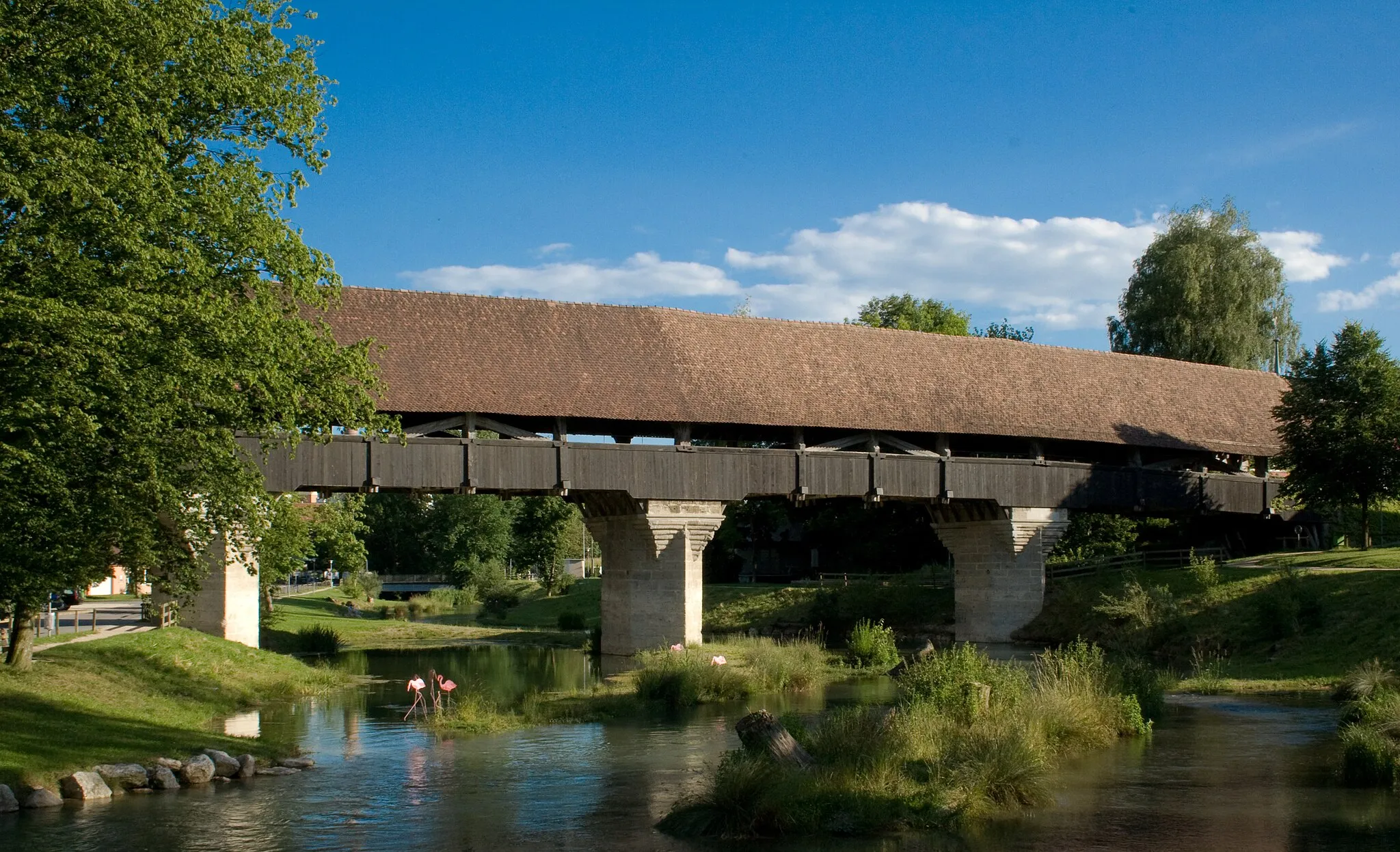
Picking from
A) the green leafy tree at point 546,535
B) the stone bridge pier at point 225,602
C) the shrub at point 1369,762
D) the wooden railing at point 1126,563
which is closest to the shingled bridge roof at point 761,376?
the wooden railing at point 1126,563

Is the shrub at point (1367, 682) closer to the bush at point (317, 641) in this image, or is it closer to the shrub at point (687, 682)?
the shrub at point (687, 682)

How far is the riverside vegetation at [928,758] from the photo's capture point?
941cm

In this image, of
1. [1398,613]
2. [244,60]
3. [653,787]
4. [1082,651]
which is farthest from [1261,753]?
[244,60]

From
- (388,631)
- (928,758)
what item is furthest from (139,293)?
(388,631)

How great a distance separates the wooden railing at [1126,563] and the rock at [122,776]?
907 inches

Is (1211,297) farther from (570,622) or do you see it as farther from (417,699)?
(417,699)

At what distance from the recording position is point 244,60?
14.5 m

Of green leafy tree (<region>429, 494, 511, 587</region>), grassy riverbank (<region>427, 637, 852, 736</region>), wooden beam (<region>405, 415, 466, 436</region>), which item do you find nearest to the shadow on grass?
grassy riverbank (<region>427, 637, 852, 736</region>)

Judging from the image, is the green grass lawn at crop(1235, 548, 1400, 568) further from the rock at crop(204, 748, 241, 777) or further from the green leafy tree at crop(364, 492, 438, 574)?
the green leafy tree at crop(364, 492, 438, 574)

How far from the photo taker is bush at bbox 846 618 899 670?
77.9 ft

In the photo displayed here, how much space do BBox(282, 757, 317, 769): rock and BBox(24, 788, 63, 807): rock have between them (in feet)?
7.44

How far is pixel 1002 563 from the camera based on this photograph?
28.5 m

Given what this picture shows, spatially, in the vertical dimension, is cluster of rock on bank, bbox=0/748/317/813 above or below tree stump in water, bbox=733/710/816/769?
below

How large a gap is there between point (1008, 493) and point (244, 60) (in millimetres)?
18307
